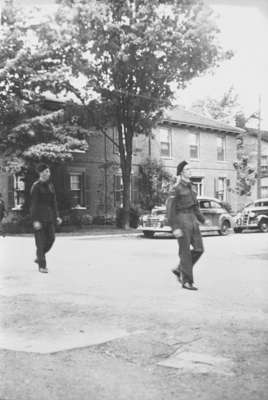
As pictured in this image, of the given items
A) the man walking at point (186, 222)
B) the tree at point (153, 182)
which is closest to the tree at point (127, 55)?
the tree at point (153, 182)

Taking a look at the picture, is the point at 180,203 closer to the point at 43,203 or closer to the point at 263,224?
the point at 43,203

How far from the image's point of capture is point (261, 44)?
250cm

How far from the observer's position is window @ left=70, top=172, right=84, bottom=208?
15.9ft

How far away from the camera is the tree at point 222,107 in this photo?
286 cm

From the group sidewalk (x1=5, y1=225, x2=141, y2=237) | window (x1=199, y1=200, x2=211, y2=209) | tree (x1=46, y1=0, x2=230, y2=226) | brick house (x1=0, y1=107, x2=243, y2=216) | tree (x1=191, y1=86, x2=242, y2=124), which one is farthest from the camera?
tree (x1=46, y1=0, x2=230, y2=226)

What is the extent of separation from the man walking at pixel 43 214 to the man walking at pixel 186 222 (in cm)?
108

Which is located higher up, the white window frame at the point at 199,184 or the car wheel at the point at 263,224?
the white window frame at the point at 199,184

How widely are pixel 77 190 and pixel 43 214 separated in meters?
0.55

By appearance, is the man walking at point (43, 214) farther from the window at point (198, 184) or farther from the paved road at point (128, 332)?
the window at point (198, 184)

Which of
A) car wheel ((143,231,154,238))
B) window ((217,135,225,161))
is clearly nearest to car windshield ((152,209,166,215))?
car wheel ((143,231,154,238))

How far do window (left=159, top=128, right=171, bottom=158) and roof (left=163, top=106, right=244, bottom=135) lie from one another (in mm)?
133

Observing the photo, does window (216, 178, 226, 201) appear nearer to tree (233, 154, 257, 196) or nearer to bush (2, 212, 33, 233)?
tree (233, 154, 257, 196)

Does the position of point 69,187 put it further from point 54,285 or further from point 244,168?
point 244,168

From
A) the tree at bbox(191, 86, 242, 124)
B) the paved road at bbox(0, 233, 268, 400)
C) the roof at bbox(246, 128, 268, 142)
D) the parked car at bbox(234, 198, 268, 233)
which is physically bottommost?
the paved road at bbox(0, 233, 268, 400)
